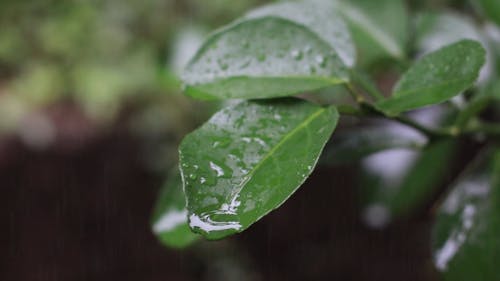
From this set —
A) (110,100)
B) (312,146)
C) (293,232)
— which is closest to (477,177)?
(312,146)

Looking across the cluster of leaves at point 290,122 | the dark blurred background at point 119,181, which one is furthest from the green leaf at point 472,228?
the dark blurred background at point 119,181

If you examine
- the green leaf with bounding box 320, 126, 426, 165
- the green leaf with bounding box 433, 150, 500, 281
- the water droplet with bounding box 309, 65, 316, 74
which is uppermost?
the water droplet with bounding box 309, 65, 316, 74

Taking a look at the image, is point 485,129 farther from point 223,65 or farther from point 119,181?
point 119,181

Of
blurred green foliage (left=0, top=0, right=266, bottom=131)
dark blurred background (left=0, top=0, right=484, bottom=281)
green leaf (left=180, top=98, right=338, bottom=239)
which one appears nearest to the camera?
green leaf (left=180, top=98, right=338, bottom=239)

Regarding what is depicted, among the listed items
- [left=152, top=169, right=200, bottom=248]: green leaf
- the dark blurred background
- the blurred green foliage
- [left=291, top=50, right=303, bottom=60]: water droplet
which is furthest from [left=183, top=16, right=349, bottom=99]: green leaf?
the blurred green foliage

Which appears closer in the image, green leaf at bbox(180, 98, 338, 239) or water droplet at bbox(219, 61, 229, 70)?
green leaf at bbox(180, 98, 338, 239)

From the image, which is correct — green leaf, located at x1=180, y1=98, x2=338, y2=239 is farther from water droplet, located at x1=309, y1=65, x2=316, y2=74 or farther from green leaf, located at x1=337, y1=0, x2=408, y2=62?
green leaf, located at x1=337, y1=0, x2=408, y2=62

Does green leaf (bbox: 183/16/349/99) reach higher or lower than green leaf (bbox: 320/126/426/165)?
higher
